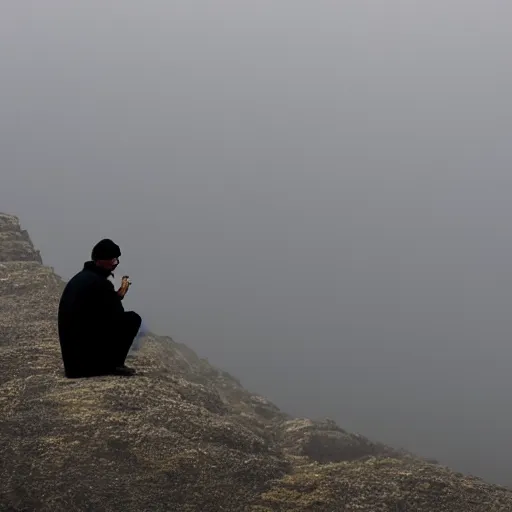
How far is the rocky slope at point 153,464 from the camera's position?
17172 mm

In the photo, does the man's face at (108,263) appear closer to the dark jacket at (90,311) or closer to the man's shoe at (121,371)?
the dark jacket at (90,311)

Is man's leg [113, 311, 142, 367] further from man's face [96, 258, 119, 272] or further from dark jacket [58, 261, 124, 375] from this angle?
man's face [96, 258, 119, 272]

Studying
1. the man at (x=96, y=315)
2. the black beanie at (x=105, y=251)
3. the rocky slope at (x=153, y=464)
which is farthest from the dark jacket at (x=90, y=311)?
the rocky slope at (x=153, y=464)

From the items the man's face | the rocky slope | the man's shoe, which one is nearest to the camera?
the rocky slope

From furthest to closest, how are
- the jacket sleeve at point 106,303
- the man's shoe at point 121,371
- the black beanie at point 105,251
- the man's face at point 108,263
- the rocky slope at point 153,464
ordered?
the man's shoe at point 121,371 → the man's face at point 108,263 → the black beanie at point 105,251 → the jacket sleeve at point 106,303 → the rocky slope at point 153,464

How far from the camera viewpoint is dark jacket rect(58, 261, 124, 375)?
17.2m

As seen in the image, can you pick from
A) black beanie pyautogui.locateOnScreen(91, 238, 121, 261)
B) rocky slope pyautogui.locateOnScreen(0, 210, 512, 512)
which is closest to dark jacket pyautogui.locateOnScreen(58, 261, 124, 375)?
black beanie pyautogui.locateOnScreen(91, 238, 121, 261)

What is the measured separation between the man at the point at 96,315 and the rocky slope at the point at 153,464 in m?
3.25

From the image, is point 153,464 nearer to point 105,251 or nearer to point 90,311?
point 90,311

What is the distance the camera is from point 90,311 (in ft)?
56.7

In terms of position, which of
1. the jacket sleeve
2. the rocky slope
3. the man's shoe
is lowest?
the rocky slope

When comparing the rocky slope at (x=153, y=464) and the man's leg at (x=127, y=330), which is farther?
the man's leg at (x=127, y=330)

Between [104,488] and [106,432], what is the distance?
259 cm

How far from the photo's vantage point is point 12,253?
1590 inches
